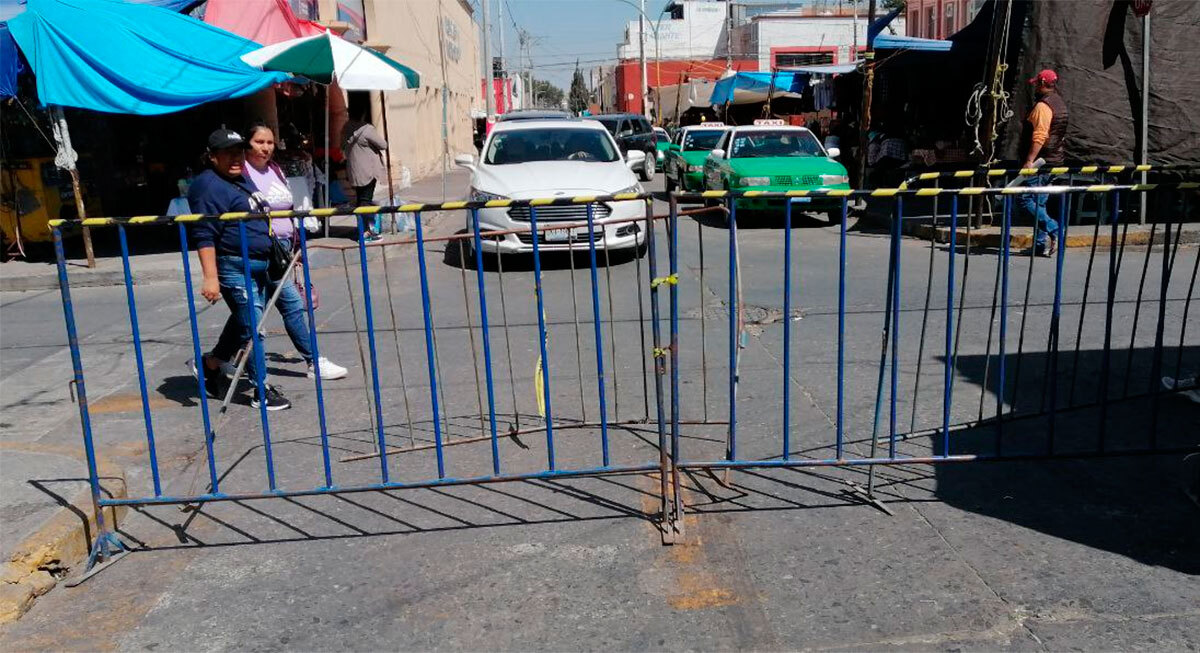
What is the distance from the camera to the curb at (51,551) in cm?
357

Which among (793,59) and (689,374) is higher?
(793,59)

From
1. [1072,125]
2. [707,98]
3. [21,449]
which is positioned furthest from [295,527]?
[707,98]

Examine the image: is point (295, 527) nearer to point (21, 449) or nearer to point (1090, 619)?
point (21, 449)

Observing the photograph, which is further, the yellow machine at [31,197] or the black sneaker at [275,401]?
the yellow machine at [31,197]

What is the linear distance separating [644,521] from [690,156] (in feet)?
50.1

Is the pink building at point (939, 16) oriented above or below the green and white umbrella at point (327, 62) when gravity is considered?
above

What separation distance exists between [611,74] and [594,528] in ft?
266

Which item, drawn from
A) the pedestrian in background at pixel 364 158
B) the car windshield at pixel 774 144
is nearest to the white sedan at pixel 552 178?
the pedestrian in background at pixel 364 158

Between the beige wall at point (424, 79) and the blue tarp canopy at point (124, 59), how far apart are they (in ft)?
19.7

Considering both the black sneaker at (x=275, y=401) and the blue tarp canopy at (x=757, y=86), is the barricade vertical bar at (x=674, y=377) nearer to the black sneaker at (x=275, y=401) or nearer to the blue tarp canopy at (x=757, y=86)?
the black sneaker at (x=275, y=401)

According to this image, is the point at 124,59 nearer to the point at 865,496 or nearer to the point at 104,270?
the point at 104,270

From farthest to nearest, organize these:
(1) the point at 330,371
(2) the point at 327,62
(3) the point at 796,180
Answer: (3) the point at 796,180 < (2) the point at 327,62 < (1) the point at 330,371

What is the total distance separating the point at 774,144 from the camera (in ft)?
50.2

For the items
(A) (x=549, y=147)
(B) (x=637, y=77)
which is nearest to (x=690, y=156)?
(A) (x=549, y=147)
